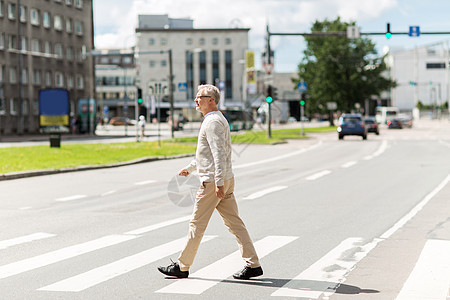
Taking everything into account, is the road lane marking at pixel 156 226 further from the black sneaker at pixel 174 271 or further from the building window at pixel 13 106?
the building window at pixel 13 106

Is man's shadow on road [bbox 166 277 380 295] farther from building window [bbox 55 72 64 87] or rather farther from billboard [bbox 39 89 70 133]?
building window [bbox 55 72 64 87]

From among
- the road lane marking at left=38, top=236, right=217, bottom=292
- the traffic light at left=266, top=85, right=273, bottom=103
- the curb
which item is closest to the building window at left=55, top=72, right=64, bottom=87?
the traffic light at left=266, top=85, right=273, bottom=103

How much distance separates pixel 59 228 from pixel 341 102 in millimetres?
78839

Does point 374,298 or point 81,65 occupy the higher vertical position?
point 81,65

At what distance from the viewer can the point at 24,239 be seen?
29.5 feet

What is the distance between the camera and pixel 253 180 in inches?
695

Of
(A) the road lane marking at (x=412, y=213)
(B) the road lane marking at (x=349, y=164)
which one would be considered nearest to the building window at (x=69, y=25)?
(B) the road lane marking at (x=349, y=164)

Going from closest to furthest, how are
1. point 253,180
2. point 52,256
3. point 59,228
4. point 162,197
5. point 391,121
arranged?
point 52,256, point 59,228, point 162,197, point 253,180, point 391,121

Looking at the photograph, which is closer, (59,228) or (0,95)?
(59,228)

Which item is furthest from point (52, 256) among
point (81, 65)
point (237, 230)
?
point (81, 65)

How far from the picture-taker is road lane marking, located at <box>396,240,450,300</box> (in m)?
5.95

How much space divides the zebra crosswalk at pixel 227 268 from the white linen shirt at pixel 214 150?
3.08ft

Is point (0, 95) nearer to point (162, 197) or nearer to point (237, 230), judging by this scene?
point (162, 197)

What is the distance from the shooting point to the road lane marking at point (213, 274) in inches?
245
